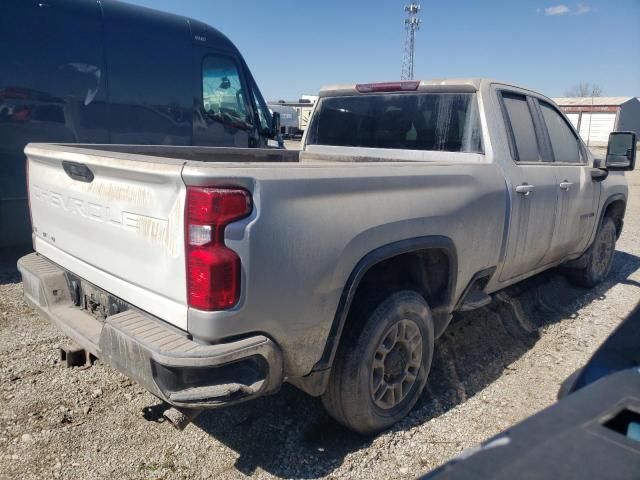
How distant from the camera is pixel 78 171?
2.74 m

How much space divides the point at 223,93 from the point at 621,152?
5014 mm

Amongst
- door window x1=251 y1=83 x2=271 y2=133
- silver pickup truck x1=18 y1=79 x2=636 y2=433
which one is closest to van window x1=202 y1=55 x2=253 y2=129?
door window x1=251 y1=83 x2=271 y2=133

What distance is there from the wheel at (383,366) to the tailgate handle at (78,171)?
1.56 metres

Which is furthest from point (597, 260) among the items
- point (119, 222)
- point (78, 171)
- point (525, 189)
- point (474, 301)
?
point (78, 171)

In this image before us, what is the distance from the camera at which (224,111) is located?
293 inches

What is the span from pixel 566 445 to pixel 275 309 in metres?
1.30

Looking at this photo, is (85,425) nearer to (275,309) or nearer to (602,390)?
(275,309)

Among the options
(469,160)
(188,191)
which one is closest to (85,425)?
(188,191)

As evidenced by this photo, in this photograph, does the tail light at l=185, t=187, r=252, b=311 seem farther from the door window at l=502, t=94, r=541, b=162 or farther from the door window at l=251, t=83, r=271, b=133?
the door window at l=251, t=83, r=271, b=133

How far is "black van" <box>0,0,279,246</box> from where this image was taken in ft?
18.2

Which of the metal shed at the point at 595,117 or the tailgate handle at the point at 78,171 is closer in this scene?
the tailgate handle at the point at 78,171

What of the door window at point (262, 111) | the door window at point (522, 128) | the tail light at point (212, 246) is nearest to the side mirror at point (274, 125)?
the door window at point (262, 111)

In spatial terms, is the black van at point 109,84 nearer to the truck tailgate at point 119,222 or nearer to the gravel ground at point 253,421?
the gravel ground at point 253,421

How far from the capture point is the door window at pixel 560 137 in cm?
453
